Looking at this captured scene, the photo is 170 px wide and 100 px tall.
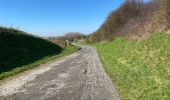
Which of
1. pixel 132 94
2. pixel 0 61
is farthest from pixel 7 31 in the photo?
pixel 132 94

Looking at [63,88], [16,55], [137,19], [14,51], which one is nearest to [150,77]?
[63,88]

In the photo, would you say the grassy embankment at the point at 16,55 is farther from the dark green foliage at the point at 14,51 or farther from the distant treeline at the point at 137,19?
the distant treeline at the point at 137,19

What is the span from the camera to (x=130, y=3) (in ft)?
166

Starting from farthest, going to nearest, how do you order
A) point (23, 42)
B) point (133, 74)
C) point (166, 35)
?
point (23, 42) < point (166, 35) < point (133, 74)

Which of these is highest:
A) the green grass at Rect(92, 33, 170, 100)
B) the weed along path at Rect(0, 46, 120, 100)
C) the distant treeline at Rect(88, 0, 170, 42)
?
the distant treeline at Rect(88, 0, 170, 42)

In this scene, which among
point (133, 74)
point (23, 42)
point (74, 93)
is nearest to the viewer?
point (74, 93)

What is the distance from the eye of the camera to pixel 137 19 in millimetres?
39375

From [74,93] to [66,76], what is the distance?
5166 mm

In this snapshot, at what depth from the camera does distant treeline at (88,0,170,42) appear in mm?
24136

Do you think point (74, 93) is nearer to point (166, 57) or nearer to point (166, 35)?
point (166, 57)

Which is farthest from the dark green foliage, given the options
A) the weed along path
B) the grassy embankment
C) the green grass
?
the green grass

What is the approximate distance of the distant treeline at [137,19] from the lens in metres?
24.1

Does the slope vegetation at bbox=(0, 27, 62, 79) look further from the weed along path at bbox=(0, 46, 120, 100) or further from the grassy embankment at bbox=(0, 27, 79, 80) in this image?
the weed along path at bbox=(0, 46, 120, 100)

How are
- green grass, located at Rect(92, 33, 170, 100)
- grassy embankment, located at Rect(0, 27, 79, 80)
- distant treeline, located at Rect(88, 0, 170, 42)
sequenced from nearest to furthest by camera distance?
green grass, located at Rect(92, 33, 170, 100)
distant treeline, located at Rect(88, 0, 170, 42)
grassy embankment, located at Rect(0, 27, 79, 80)
